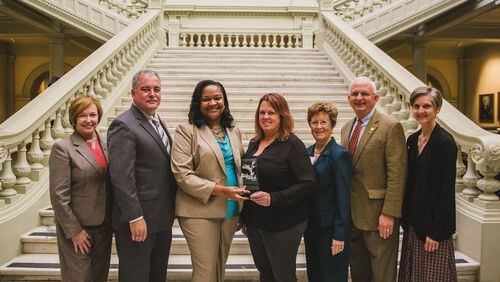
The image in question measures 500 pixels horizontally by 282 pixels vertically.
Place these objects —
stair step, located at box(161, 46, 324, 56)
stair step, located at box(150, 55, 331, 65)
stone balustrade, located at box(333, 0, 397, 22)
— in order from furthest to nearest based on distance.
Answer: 1. stone balustrade, located at box(333, 0, 397, 22)
2. stair step, located at box(161, 46, 324, 56)
3. stair step, located at box(150, 55, 331, 65)

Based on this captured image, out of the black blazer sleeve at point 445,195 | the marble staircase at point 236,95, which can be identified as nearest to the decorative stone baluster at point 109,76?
the marble staircase at point 236,95

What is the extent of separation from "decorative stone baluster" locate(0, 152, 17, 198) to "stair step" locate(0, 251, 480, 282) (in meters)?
0.53

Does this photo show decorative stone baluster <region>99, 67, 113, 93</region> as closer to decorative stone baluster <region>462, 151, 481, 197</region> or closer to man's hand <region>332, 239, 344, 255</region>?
man's hand <region>332, 239, 344, 255</region>

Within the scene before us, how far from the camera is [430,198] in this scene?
8.23 feet

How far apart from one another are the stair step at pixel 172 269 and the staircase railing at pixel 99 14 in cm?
842

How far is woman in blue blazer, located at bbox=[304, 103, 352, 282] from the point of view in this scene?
254cm

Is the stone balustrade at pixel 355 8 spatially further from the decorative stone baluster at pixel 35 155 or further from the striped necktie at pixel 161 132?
the striped necktie at pixel 161 132

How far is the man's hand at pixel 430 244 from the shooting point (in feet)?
8.19

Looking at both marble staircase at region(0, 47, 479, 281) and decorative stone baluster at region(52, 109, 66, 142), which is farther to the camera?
decorative stone baluster at region(52, 109, 66, 142)

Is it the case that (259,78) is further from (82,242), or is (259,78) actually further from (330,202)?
(82,242)

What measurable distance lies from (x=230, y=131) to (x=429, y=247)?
138 cm

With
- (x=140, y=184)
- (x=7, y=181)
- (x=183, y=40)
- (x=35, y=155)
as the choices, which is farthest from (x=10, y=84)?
(x=140, y=184)

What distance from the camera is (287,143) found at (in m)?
2.55

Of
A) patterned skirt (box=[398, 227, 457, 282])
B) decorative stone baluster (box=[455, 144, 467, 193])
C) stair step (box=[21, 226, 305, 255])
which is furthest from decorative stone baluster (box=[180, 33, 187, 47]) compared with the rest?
patterned skirt (box=[398, 227, 457, 282])
